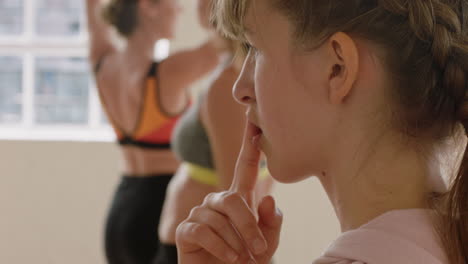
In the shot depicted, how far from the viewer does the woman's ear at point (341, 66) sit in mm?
631

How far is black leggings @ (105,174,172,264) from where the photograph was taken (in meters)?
2.38

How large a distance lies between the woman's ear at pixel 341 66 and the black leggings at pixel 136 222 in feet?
5.95

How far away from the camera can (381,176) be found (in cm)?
66

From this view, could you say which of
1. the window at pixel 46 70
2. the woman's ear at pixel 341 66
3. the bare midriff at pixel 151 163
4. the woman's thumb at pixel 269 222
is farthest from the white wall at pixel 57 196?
the woman's ear at pixel 341 66

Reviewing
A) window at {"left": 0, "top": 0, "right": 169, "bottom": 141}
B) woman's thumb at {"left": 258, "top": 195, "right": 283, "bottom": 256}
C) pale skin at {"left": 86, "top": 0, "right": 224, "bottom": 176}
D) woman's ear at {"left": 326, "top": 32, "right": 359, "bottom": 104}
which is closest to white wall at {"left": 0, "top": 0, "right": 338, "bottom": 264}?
window at {"left": 0, "top": 0, "right": 169, "bottom": 141}

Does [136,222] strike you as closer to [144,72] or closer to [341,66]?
[144,72]

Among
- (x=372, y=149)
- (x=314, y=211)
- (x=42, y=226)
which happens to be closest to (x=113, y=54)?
(x=314, y=211)

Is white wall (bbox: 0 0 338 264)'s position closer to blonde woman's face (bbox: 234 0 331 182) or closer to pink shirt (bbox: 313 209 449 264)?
blonde woman's face (bbox: 234 0 331 182)

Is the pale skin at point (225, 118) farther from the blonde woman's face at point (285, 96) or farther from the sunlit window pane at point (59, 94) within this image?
the sunlit window pane at point (59, 94)

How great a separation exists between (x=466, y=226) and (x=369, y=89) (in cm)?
17

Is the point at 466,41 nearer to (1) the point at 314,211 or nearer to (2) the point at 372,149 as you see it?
(2) the point at 372,149

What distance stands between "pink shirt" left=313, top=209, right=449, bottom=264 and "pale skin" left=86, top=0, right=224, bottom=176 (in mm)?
1797

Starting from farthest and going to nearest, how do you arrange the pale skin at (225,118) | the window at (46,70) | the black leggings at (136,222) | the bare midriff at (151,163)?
the window at (46,70), the bare midriff at (151,163), the black leggings at (136,222), the pale skin at (225,118)

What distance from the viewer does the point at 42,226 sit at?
4.14 meters
